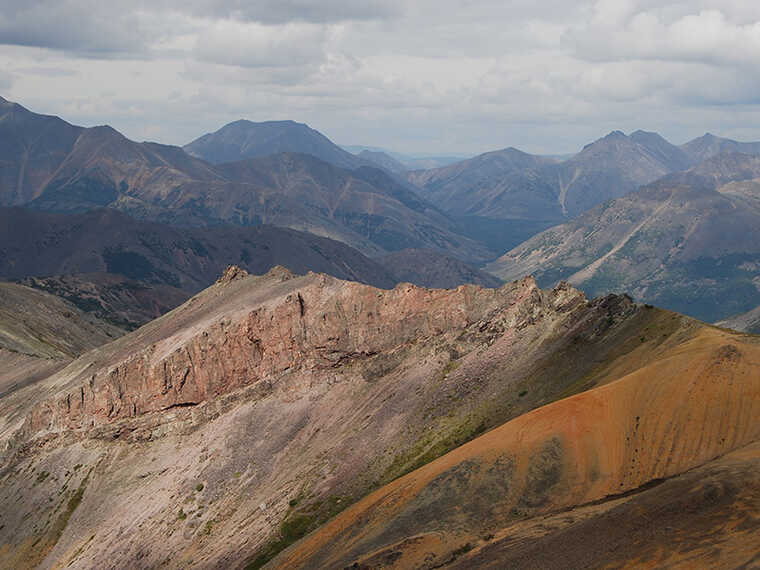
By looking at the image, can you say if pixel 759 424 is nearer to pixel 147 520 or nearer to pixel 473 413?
pixel 473 413

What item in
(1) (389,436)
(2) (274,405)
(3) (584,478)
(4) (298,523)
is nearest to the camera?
(3) (584,478)

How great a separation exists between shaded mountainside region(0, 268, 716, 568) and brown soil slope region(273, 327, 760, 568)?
114 inches

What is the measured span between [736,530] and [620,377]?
3106cm

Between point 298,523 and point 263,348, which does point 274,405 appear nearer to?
point 263,348

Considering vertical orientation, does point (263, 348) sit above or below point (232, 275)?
below

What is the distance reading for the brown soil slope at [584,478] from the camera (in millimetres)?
59750

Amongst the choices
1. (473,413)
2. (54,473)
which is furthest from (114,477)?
(473,413)

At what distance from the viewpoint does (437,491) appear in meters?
76.6

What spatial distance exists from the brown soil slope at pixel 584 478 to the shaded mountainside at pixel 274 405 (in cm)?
289

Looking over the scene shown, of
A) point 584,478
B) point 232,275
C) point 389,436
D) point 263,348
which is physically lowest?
point 389,436

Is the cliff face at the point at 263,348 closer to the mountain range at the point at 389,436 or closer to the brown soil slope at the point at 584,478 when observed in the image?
the mountain range at the point at 389,436

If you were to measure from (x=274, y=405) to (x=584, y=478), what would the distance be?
187 feet

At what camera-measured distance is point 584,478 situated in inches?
2798

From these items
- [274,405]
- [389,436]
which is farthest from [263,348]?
[389,436]
